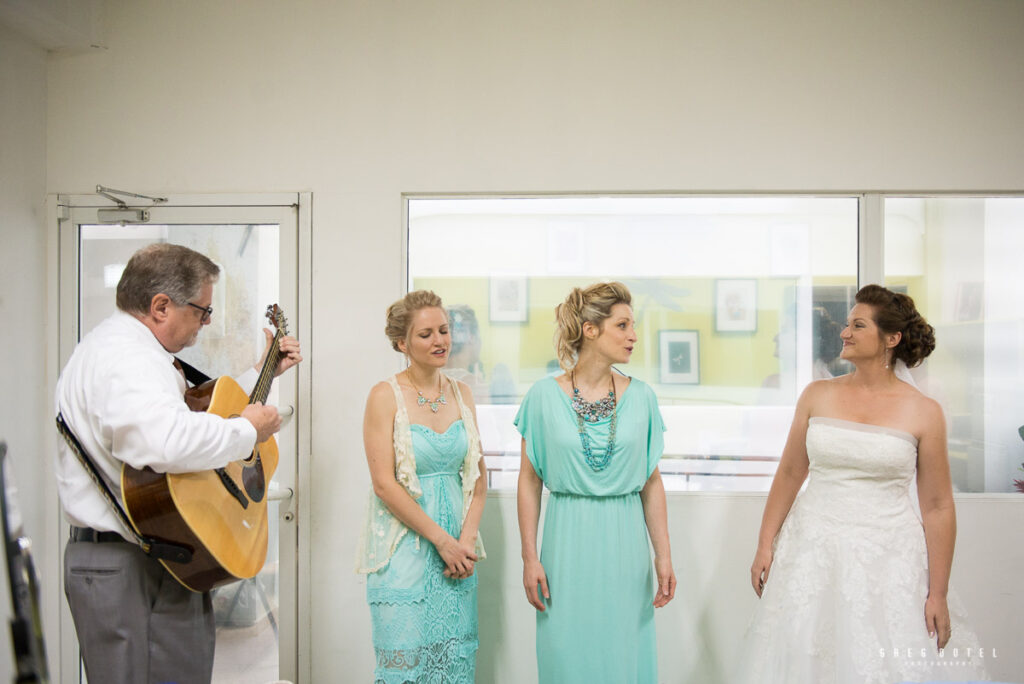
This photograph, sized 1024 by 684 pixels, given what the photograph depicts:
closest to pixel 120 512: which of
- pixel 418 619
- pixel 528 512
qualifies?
pixel 418 619

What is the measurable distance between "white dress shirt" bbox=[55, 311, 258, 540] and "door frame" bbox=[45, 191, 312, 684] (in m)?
1.00

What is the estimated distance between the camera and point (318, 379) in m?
2.77

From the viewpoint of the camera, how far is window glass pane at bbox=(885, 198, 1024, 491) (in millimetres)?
2822

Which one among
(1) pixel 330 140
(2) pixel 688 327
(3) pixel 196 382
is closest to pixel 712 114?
(2) pixel 688 327

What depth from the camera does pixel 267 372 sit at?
7.00 feet

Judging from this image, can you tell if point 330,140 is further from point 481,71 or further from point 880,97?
point 880,97

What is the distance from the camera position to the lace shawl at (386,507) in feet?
6.94

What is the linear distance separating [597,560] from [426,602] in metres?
0.56

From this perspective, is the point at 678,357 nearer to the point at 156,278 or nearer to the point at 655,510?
the point at 655,510

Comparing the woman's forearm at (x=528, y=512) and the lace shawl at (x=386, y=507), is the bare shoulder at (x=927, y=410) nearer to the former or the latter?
the woman's forearm at (x=528, y=512)

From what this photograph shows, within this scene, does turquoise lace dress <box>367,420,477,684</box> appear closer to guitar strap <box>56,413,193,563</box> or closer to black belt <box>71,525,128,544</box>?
guitar strap <box>56,413,193,563</box>

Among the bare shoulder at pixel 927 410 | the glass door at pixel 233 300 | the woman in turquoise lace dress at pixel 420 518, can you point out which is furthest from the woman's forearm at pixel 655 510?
the glass door at pixel 233 300

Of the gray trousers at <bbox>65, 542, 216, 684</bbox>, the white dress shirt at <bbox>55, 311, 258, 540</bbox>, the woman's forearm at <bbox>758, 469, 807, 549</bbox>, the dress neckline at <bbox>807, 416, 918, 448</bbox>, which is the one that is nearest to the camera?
the white dress shirt at <bbox>55, 311, 258, 540</bbox>

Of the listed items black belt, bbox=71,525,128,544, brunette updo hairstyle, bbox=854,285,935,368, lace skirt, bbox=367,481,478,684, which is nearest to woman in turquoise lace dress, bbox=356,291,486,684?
lace skirt, bbox=367,481,478,684
